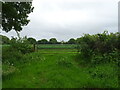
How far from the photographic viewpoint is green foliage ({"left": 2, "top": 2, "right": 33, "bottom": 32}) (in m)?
10.8

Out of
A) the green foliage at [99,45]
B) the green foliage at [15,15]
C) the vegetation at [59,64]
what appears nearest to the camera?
the vegetation at [59,64]

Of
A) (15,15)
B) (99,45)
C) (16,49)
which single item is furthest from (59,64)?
(15,15)

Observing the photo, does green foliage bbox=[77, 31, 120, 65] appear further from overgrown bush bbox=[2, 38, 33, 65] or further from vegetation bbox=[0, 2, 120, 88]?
overgrown bush bbox=[2, 38, 33, 65]

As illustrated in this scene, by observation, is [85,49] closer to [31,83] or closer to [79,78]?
[79,78]

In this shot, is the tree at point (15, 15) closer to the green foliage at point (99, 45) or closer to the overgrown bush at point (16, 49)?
the overgrown bush at point (16, 49)

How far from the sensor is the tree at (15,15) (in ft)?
35.5

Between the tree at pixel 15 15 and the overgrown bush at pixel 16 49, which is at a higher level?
the tree at pixel 15 15

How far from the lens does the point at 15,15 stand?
36.9 ft

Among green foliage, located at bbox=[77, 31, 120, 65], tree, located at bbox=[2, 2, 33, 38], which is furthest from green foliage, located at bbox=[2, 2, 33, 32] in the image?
green foliage, located at bbox=[77, 31, 120, 65]

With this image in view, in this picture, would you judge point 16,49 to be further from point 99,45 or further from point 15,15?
point 99,45

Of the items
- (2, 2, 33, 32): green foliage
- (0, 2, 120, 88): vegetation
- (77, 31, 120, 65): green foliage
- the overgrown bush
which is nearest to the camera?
(0, 2, 120, 88): vegetation

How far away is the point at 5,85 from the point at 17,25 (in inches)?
323

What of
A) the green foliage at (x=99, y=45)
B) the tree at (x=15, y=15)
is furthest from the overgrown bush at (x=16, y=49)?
the green foliage at (x=99, y=45)

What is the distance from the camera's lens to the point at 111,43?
9797 mm
